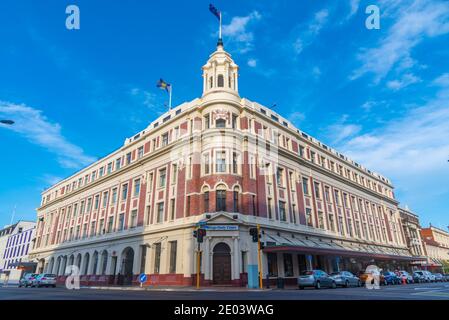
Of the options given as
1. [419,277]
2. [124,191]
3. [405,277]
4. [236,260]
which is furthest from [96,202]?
[419,277]

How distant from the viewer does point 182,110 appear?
3669cm

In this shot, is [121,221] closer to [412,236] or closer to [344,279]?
[344,279]

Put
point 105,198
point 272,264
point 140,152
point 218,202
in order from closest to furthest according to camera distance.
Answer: point 218,202
point 272,264
point 140,152
point 105,198

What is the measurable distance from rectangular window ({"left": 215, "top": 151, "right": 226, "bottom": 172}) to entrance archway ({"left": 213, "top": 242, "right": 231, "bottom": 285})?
7.10m

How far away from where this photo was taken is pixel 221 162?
99.2 ft

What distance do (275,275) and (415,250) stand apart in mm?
49107

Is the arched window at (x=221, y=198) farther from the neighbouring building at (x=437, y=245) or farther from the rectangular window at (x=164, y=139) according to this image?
the neighbouring building at (x=437, y=245)

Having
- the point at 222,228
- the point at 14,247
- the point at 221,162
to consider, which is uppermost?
the point at 221,162

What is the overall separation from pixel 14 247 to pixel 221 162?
244 ft

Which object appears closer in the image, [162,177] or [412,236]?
[162,177]

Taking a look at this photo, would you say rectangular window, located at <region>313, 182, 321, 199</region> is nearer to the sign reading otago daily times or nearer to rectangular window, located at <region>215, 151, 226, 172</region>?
rectangular window, located at <region>215, 151, 226, 172</region>

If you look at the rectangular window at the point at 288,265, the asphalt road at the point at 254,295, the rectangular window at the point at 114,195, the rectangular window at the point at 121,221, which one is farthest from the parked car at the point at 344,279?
the rectangular window at the point at 114,195
